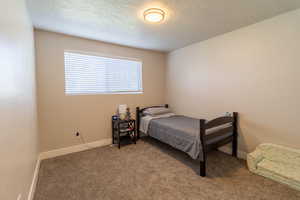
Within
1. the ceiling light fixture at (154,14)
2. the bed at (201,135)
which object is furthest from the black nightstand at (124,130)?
the ceiling light fixture at (154,14)

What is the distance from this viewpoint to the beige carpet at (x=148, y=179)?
64.5 inches

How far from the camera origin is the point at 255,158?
204 centimetres

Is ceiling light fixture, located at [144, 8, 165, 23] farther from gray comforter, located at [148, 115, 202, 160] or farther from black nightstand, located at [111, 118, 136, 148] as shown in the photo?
black nightstand, located at [111, 118, 136, 148]

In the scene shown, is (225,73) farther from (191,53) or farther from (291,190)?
(291,190)

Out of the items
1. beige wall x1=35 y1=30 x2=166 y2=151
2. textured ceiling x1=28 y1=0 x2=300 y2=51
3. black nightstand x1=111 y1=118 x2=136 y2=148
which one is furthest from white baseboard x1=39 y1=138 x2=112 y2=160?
textured ceiling x1=28 y1=0 x2=300 y2=51

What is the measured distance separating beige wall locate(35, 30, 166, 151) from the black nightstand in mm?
163

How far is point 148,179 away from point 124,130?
1.51m

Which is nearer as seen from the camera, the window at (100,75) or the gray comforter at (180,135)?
the gray comforter at (180,135)

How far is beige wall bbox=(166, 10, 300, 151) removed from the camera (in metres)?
1.94

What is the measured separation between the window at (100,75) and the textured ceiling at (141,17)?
50 cm

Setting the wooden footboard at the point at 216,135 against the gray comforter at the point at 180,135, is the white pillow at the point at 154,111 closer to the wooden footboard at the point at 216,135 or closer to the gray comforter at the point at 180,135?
the gray comforter at the point at 180,135

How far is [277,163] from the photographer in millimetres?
2031

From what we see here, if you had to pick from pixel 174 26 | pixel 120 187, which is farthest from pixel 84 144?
pixel 174 26

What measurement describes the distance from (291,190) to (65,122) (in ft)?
11.9
